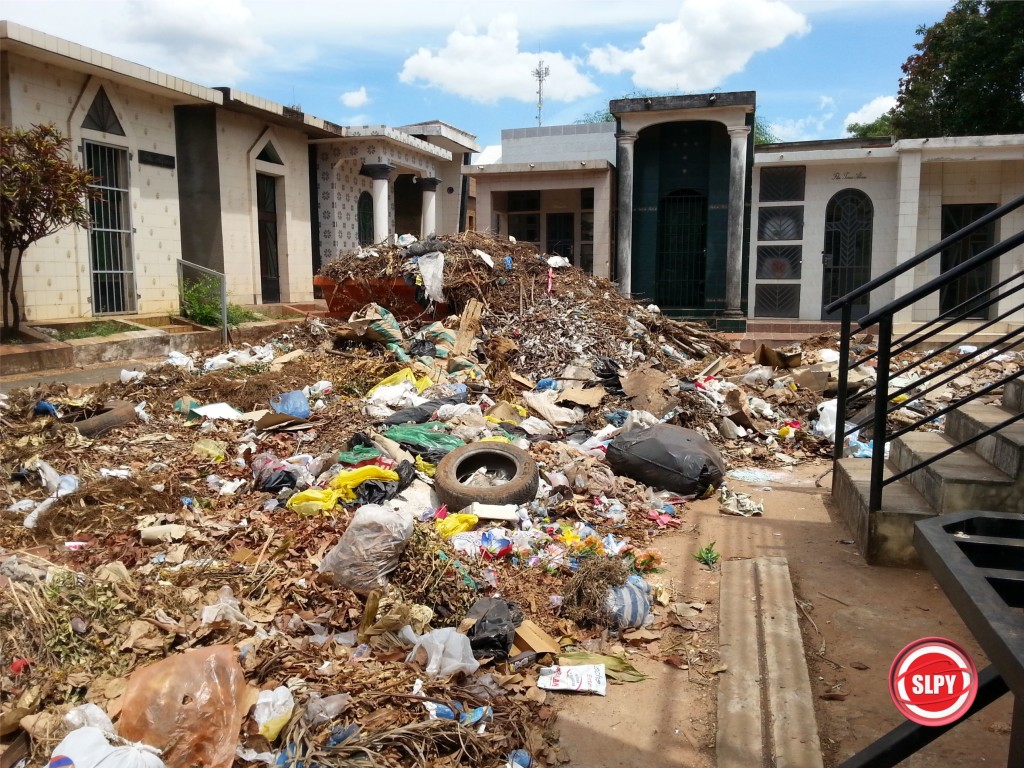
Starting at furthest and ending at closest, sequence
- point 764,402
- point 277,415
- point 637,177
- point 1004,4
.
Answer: point 1004,4 < point 637,177 < point 764,402 < point 277,415

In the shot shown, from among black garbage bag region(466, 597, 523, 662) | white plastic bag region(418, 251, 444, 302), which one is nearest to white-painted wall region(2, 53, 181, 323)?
white plastic bag region(418, 251, 444, 302)

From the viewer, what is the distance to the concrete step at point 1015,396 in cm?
438

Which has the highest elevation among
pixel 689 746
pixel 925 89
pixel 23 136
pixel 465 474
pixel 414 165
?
pixel 925 89

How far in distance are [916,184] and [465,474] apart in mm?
11787

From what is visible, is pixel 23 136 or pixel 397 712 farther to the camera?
pixel 23 136

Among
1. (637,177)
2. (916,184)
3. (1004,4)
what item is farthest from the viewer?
(1004,4)

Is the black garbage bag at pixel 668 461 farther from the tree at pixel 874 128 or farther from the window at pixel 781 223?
the tree at pixel 874 128

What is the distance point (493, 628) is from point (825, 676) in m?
1.39

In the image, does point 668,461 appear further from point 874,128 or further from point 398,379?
point 874,128

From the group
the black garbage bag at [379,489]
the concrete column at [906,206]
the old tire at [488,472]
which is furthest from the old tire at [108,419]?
the concrete column at [906,206]

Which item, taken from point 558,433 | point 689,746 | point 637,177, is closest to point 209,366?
point 558,433

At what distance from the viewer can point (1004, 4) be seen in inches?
690

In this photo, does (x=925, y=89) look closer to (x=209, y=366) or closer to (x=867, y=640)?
(x=209, y=366)

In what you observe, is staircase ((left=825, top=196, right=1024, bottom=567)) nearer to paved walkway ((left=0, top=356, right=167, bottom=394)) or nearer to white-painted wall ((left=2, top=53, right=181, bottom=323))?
paved walkway ((left=0, top=356, right=167, bottom=394))
